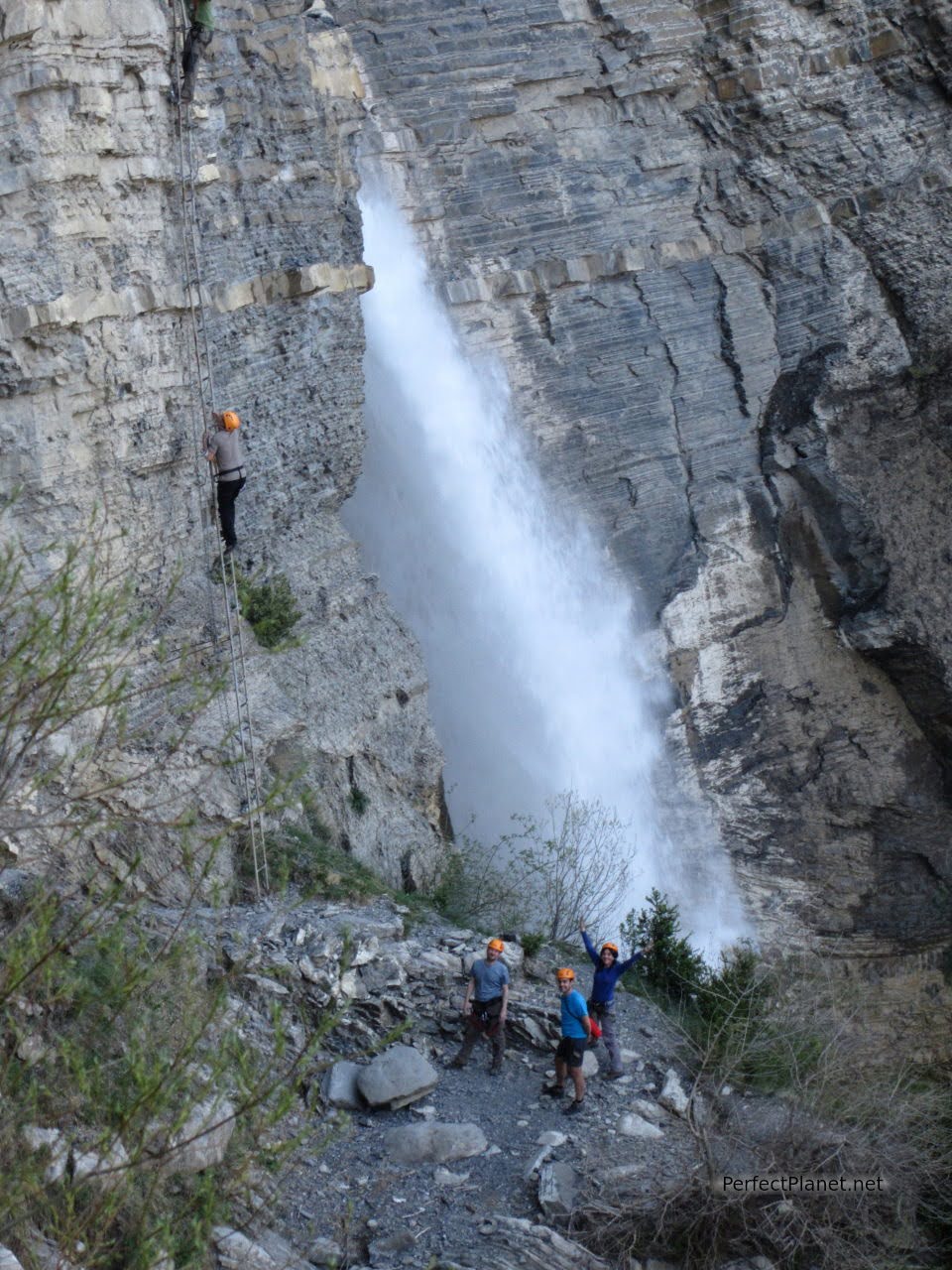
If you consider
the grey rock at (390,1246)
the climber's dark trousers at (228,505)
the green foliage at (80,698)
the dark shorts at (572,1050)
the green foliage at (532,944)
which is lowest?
the grey rock at (390,1246)

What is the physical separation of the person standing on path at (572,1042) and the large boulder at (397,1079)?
95 cm

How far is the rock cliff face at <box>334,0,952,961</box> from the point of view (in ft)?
60.3

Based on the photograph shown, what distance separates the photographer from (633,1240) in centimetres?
999

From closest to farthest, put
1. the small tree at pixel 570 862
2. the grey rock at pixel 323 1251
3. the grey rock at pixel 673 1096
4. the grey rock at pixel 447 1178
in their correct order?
the grey rock at pixel 323 1251
the grey rock at pixel 447 1178
the grey rock at pixel 673 1096
the small tree at pixel 570 862

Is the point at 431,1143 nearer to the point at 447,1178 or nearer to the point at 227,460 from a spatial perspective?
the point at 447,1178

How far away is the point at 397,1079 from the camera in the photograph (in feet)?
36.4

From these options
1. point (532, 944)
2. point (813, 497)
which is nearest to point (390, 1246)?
point (532, 944)

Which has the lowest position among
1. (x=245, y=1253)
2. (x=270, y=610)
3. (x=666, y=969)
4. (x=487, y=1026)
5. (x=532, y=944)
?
(x=245, y=1253)

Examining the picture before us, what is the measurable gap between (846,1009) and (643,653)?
5.35m

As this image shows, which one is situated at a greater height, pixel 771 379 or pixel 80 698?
pixel 771 379

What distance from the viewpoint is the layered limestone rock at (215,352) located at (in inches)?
528

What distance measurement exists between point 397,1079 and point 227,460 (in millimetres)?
5748

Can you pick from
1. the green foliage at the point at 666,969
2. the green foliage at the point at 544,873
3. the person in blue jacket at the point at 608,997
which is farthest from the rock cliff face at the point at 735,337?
the person in blue jacket at the point at 608,997

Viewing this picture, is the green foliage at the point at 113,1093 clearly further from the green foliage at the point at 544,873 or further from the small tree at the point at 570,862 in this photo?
the small tree at the point at 570,862
